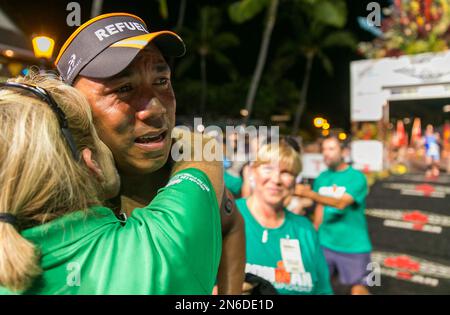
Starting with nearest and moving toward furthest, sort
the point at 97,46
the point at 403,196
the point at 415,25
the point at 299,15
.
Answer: the point at 97,46 → the point at 415,25 → the point at 403,196 → the point at 299,15

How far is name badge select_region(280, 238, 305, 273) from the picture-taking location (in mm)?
2152

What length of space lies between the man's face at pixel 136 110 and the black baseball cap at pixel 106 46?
0.03 meters

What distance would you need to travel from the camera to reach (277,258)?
2.21m

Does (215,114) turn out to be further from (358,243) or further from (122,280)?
(122,280)

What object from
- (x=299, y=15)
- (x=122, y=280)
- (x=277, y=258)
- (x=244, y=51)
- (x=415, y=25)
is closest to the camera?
(x=122, y=280)

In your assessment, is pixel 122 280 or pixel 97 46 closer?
pixel 122 280

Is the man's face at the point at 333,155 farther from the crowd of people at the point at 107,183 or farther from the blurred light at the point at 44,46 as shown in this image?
the blurred light at the point at 44,46

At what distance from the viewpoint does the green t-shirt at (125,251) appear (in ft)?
2.28

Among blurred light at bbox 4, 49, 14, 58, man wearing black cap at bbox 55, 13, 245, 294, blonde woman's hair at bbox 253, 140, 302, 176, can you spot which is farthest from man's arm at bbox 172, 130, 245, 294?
blurred light at bbox 4, 49, 14, 58

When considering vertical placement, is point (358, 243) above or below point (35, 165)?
below

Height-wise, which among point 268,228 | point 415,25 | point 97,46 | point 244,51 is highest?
point 244,51

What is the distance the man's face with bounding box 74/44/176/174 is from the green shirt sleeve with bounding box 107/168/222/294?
0.15 meters

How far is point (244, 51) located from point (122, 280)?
25.4 meters

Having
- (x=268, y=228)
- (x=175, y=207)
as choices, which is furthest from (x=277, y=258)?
(x=175, y=207)
